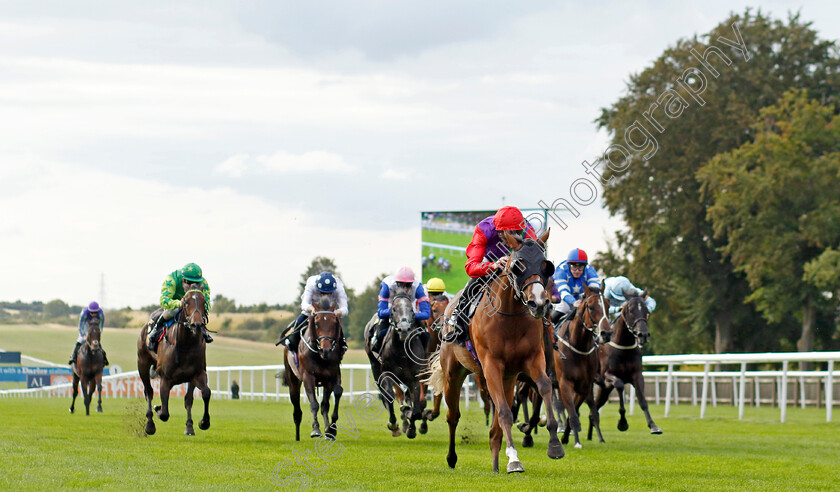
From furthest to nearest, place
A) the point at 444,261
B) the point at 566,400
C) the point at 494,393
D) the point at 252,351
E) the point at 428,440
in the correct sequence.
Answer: the point at 252,351
the point at 444,261
the point at 428,440
the point at 566,400
the point at 494,393

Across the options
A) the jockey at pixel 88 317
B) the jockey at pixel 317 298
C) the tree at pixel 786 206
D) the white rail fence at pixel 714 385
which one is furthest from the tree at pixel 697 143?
the jockey at pixel 317 298

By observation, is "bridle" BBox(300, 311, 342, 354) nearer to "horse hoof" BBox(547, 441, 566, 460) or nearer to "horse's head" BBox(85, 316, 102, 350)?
"horse hoof" BBox(547, 441, 566, 460)

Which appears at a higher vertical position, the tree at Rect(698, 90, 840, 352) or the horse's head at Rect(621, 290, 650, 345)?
the tree at Rect(698, 90, 840, 352)

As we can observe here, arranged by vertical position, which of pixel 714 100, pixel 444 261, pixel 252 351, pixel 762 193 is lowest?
pixel 252 351

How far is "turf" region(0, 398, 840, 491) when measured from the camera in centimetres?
830

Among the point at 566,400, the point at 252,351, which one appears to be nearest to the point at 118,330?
the point at 252,351

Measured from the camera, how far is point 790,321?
36594 millimetres

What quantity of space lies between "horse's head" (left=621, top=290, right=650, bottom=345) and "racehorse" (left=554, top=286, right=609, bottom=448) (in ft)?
2.90

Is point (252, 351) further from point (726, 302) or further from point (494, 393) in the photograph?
point (494, 393)

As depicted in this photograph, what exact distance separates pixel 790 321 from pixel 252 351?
32993 mm

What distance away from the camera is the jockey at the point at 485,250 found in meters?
8.91

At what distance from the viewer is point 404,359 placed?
13.8 metres

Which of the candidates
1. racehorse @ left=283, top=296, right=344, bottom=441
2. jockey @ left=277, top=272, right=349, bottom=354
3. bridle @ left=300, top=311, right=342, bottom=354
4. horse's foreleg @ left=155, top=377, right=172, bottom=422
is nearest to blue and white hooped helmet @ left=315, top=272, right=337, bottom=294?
jockey @ left=277, top=272, right=349, bottom=354

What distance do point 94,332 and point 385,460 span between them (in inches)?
470
